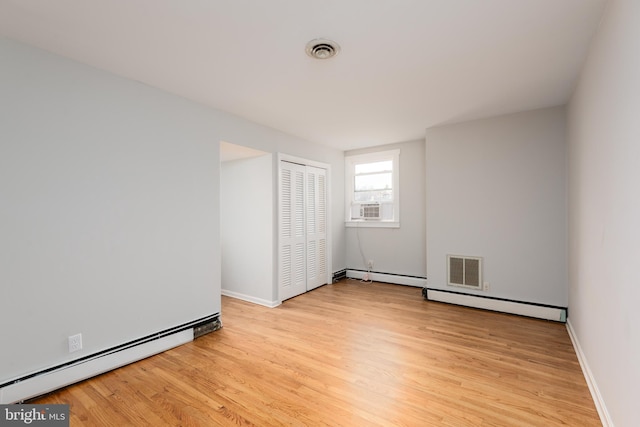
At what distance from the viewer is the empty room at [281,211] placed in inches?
72.4

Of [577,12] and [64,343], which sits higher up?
[577,12]

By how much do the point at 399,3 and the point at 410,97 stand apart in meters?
1.49

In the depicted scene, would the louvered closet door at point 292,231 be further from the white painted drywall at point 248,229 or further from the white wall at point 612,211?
the white wall at point 612,211

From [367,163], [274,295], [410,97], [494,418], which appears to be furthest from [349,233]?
[494,418]

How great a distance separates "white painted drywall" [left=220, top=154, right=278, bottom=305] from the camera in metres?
4.18

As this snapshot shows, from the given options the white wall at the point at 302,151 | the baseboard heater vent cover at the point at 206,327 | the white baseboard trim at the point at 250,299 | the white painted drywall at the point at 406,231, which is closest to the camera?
the baseboard heater vent cover at the point at 206,327

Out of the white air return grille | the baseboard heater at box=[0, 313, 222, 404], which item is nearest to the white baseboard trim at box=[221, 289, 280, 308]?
the baseboard heater at box=[0, 313, 222, 404]

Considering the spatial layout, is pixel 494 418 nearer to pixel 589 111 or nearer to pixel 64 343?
pixel 589 111

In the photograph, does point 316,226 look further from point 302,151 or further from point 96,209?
point 96,209

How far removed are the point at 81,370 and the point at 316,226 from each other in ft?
11.1

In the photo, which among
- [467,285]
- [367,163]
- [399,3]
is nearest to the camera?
[399,3]

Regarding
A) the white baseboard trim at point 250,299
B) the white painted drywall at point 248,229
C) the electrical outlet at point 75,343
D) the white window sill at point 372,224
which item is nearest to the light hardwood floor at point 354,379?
the electrical outlet at point 75,343

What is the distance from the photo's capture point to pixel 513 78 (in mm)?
2729

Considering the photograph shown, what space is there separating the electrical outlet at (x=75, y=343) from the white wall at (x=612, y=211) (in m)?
3.40
